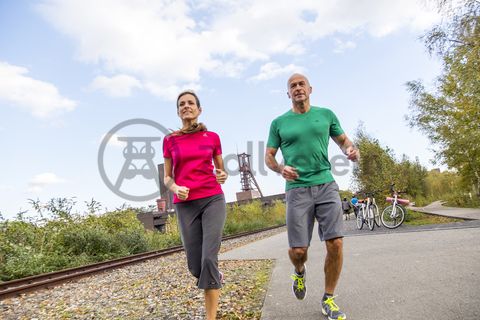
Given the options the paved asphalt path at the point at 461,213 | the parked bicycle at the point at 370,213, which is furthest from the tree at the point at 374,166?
the parked bicycle at the point at 370,213

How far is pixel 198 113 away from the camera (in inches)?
137

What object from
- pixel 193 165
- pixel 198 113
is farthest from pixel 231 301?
pixel 198 113

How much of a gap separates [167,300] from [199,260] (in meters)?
2.08

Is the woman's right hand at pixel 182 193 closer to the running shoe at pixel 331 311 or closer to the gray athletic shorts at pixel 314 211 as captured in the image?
the gray athletic shorts at pixel 314 211

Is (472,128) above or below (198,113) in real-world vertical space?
above

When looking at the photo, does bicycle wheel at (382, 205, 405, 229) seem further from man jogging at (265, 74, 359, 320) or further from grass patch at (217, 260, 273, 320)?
man jogging at (265, 74, 359, 320)

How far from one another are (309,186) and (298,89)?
3.16 feet

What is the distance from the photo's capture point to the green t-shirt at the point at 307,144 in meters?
3.45

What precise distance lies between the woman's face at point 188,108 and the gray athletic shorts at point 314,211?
1.18 m

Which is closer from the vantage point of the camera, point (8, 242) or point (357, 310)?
point (357, 310)

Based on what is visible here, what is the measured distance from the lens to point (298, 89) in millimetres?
3629

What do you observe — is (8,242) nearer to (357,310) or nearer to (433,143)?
(357,310)

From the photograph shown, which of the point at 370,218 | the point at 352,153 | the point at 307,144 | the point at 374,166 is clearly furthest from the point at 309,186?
the point at 374,166

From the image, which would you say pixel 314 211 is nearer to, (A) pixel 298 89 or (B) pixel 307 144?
(B) pixel 307 144
